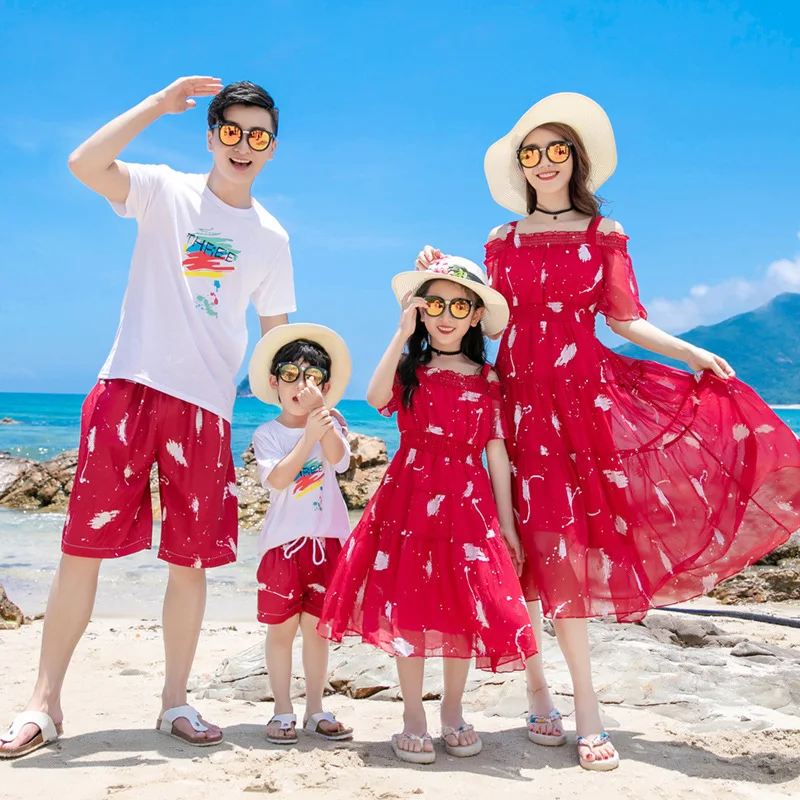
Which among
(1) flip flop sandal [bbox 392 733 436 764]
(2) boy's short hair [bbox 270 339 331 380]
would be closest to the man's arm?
(2) boy's short hair [bbox 270 339 331 380]

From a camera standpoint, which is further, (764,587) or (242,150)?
(764,587)

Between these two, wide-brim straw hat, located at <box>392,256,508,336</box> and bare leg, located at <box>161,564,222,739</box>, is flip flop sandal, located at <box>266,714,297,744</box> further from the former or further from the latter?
wide-brim straw hat, located at <box>392,256,508,336</box>

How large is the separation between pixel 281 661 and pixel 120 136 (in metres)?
2.04

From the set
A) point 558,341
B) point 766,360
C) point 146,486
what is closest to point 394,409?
point 558,341

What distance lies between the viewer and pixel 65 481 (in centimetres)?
1284

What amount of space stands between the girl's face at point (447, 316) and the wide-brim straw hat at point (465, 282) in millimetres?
29

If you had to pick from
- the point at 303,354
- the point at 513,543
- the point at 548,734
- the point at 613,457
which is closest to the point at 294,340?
the point at 303,354

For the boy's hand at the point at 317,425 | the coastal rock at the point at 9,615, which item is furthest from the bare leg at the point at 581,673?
the coastal rock at the point at 9,615

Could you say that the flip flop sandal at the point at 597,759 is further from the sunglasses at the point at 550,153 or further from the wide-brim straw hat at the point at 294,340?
the sunglasses at the point at 550,153

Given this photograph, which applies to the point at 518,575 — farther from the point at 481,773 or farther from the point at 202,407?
the point at 202,407

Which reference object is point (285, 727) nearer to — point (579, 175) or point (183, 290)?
point (183, 290)

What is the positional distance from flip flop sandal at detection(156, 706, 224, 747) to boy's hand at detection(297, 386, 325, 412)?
125cm

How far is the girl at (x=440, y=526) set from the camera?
312 cm

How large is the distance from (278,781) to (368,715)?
3.12ft
